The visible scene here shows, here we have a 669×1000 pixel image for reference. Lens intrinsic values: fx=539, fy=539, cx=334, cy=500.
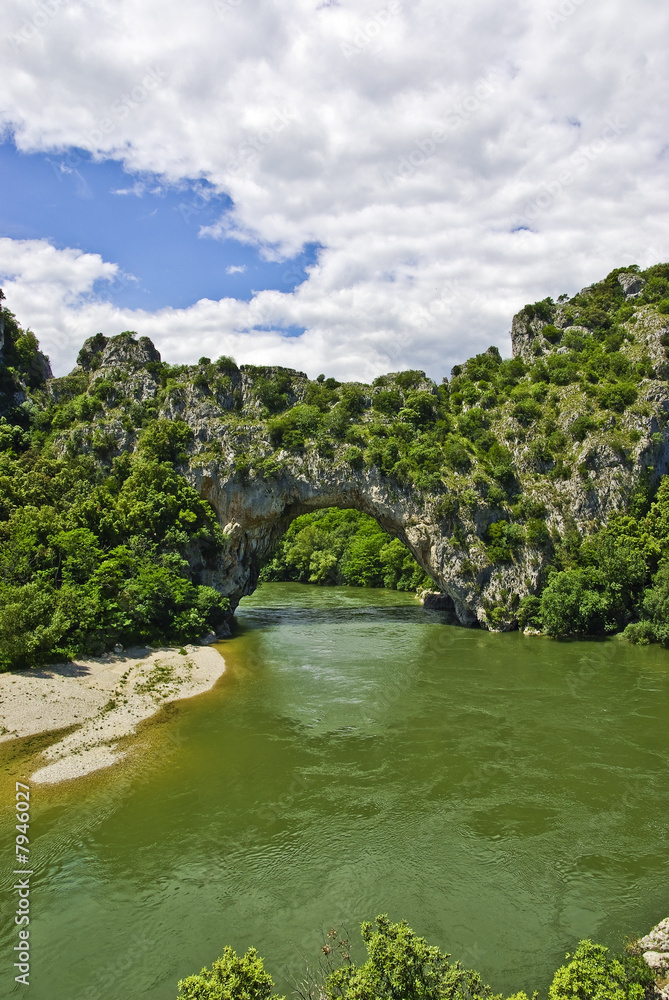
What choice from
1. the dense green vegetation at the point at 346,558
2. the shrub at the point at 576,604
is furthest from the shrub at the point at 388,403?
the dense green vegetation at the point at 346,558

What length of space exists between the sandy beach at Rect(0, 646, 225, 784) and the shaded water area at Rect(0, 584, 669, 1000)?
1360 mm

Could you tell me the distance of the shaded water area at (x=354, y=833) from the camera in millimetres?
11633

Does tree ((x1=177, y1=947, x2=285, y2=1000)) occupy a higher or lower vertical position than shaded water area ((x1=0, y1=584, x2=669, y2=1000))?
higher

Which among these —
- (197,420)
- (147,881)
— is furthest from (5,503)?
(147,881)

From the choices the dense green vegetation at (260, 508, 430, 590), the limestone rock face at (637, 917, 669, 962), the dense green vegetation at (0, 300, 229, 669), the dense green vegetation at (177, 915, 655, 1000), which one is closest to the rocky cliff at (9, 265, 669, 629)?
the dense green vegetation at (0, 300, 229, 669)

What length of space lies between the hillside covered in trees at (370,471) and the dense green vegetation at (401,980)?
2668 cm

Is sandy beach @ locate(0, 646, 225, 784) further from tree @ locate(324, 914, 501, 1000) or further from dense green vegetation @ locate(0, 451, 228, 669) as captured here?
tree @ locate(324, 914, 501, 1000)

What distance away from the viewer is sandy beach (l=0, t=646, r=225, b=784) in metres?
21.1

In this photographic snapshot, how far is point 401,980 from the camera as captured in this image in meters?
7.91

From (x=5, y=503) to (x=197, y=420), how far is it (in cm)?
1778

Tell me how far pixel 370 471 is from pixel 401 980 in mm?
41063

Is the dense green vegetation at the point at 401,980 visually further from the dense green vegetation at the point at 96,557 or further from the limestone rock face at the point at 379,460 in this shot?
the limestone rock face at the point at 379,460

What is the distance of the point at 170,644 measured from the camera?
36625mm

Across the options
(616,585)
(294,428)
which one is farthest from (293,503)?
(616,585)
